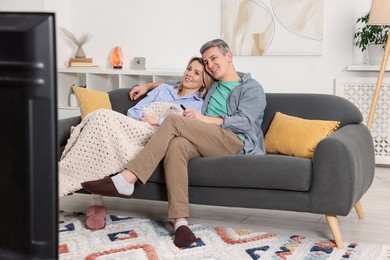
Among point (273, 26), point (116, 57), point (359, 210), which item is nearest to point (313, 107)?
point (359, 210)

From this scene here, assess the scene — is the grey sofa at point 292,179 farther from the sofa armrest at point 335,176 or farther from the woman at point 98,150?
the woman at point 98,150

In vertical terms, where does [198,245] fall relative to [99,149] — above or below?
below

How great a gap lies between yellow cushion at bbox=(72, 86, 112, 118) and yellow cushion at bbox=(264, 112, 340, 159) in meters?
1.08

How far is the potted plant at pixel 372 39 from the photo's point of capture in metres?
4.57

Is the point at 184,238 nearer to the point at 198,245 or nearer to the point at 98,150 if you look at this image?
the point at 198,245

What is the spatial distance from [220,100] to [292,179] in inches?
29.8

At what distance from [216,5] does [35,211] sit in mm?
4572

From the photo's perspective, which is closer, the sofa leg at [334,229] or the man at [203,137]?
the sofa leg at [334,229]

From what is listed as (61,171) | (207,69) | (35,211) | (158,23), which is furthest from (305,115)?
(35,211)

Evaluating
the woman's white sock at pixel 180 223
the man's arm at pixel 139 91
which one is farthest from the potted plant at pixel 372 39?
Answer: the woman's white sock at pixel 180 223

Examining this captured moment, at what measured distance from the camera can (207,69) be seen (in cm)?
346

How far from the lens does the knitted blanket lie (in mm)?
3082

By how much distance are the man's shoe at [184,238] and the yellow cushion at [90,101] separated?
3.92ft

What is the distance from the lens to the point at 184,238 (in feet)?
9.29
